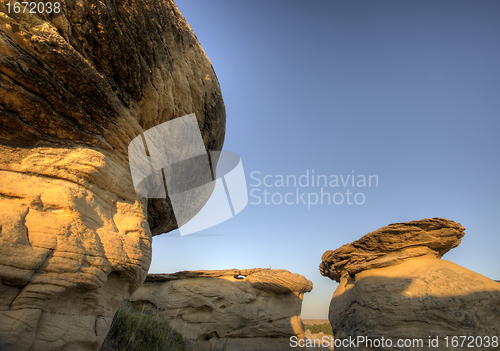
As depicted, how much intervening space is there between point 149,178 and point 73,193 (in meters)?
1.40

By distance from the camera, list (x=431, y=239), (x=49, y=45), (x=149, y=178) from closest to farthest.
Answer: (x=49, y=45) < (x=149, y=178) < (x=431, y=239)

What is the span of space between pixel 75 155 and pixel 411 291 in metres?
7.34

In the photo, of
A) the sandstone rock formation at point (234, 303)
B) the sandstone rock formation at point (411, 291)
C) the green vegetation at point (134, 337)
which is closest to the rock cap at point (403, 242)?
the sandstone rock formation at point (411, 291)

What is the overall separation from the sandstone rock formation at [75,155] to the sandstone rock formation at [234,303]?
30.7 feet

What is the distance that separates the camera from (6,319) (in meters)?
2.16

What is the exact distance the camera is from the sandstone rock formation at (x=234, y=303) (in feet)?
37.3

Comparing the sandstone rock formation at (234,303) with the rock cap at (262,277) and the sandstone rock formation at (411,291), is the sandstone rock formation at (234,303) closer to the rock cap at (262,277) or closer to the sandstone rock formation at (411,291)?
the rock cap at (262,277)

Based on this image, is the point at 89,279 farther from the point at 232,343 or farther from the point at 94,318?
the point at 232,343

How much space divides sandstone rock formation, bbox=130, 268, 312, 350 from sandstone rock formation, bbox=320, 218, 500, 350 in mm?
4577

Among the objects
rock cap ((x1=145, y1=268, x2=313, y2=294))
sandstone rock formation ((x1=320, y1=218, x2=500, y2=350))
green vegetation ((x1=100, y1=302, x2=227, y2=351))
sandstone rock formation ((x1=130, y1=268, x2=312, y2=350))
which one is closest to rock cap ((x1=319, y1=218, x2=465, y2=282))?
sandstone rock formation ((x1=320, y1=218, x2=500, y2=350))

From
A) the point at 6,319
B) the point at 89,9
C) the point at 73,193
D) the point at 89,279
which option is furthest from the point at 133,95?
the point at 6,319

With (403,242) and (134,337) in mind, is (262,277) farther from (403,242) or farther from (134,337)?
(134,337)

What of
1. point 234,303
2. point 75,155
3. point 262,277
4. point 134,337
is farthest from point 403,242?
point 75,155

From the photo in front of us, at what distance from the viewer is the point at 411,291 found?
6.21 m
